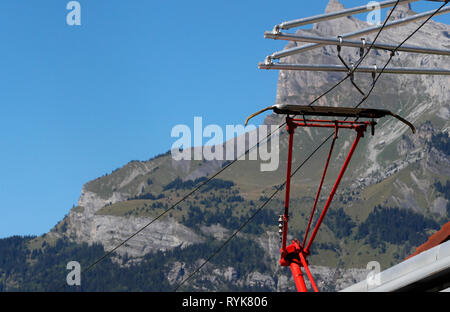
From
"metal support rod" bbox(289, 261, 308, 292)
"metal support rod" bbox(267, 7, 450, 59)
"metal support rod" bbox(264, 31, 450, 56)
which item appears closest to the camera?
"metal support rod" bbox(289, 261, 308, 292)

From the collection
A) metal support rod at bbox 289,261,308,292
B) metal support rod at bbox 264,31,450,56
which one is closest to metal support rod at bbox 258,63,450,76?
metal support rod at bbox 264,31,450,56

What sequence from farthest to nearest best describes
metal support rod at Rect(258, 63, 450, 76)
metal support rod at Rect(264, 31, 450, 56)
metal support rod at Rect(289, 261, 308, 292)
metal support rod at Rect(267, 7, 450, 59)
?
metal support rod at Rect(267, 7, 450, 59), metal support rod at Rect(258, 63, 450, 76), metal support rod at Rect(264, 31, 450, 56), metal support rod at Rect(289, 261, 308, 292)

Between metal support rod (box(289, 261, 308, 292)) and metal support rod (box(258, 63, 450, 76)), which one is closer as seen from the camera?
metal support rod (box(289, 261, 308, 292))

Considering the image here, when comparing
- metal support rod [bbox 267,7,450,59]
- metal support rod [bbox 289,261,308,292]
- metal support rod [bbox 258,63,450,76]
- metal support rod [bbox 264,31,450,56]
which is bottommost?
metal support rod [bbox 289,261,308,292]

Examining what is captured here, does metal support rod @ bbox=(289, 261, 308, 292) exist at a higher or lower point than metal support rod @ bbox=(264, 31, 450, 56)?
lower

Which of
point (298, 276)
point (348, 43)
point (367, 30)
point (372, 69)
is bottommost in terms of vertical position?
point (298, 276)

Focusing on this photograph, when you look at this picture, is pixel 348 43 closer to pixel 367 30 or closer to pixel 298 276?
pixel 367 30


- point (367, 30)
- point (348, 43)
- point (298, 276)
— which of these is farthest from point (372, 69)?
point (298, 276)

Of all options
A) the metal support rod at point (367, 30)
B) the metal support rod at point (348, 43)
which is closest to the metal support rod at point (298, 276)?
the metal support rod at point (348, 43)

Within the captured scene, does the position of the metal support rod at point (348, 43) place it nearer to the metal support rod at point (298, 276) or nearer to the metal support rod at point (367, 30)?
the metal support rod at point (367, 30)

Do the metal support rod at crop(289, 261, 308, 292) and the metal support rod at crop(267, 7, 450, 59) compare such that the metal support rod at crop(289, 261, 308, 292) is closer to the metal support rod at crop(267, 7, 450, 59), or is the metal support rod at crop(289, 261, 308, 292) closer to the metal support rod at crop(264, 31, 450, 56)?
the metal support rod at crop(264, 31, 450, 56)
